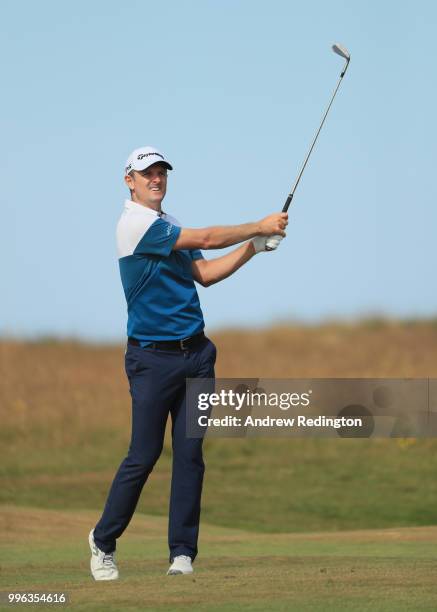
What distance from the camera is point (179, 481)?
680 centimetres

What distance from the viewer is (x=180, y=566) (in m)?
6.73

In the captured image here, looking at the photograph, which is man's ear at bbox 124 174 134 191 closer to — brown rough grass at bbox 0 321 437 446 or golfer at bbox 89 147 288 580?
golfer at bbox 89 147 288 580

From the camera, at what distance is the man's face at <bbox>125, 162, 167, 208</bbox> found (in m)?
6.77

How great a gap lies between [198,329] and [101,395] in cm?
1727

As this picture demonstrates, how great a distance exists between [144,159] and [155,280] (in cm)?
65

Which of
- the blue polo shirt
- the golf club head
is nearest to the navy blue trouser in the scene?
the blue polo shirt

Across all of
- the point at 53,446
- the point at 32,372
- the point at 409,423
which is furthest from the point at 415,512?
the point at 32,372

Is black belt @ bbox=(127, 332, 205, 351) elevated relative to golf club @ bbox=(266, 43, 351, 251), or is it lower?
lower

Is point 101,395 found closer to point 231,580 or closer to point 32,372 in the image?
point 32,372

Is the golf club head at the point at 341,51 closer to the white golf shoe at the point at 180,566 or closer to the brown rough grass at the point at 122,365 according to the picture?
the white golf shoe at the point at 180,566

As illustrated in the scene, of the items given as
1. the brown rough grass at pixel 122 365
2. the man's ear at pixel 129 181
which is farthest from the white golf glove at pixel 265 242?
the brown rough grass at pixel 122 365

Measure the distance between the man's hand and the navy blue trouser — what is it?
0.67 metres

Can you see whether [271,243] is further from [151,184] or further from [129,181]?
[129,181]

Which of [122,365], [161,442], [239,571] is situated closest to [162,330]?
[161,442]
